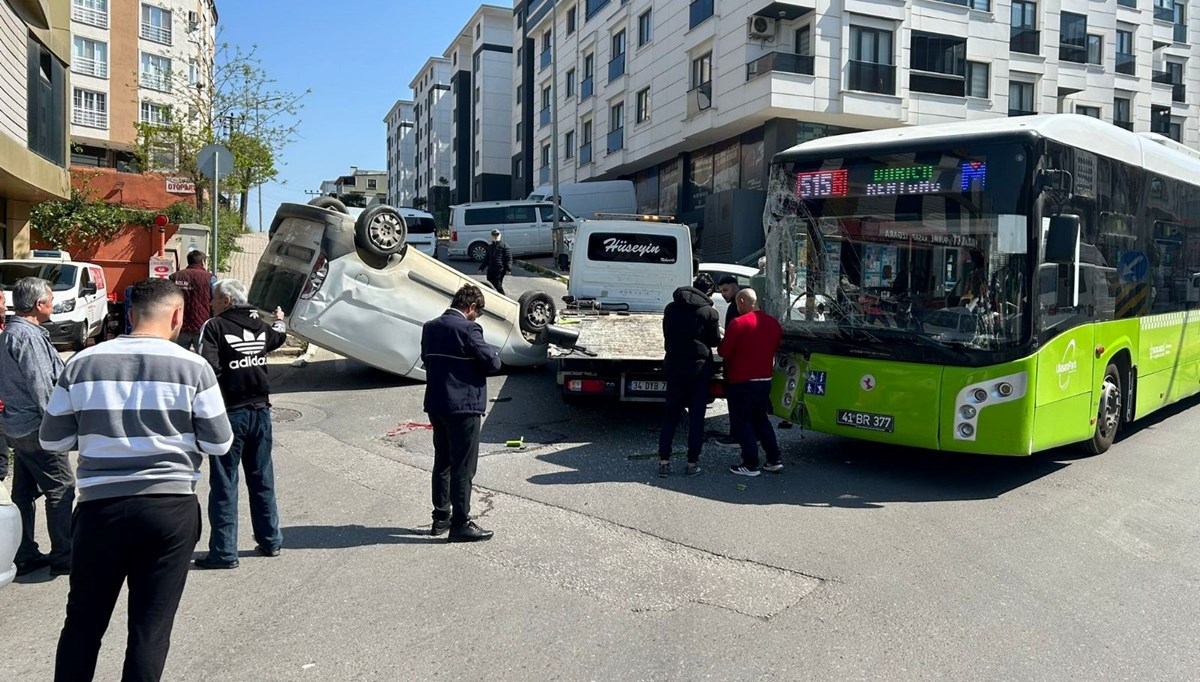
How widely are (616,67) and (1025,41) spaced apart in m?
16.4

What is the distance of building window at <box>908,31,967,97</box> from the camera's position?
1178 inches

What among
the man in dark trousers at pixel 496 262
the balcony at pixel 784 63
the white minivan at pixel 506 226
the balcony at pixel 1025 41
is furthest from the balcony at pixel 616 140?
the man in dark trousers at pixel 496 262

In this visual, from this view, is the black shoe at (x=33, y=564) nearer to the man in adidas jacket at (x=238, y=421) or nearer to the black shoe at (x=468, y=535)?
the man in adidas jacket at (x=238, y=421)

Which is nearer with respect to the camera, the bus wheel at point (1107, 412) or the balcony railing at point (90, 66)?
the bus wheel at point (1107, 412)

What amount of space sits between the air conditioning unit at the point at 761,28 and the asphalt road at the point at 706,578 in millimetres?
22337

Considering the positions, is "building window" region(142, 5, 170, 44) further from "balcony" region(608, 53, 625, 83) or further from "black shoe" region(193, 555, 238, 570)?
"black shoe" region(193, 555, 238, 570)

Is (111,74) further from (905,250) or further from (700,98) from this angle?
(905,250)

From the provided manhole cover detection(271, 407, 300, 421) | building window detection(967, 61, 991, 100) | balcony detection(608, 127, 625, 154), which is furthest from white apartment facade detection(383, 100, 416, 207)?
manhole cover detection(271, 407, 300, 421)

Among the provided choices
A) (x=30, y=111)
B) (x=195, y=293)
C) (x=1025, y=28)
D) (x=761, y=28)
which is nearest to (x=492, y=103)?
(x=761, y=28)

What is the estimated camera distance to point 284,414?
10.8 m

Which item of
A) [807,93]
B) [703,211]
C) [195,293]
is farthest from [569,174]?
[195,293]

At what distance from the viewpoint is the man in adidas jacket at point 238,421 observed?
5484 millimetres

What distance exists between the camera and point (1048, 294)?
727 cm

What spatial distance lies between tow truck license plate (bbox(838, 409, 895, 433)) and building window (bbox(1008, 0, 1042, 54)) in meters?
31.1
